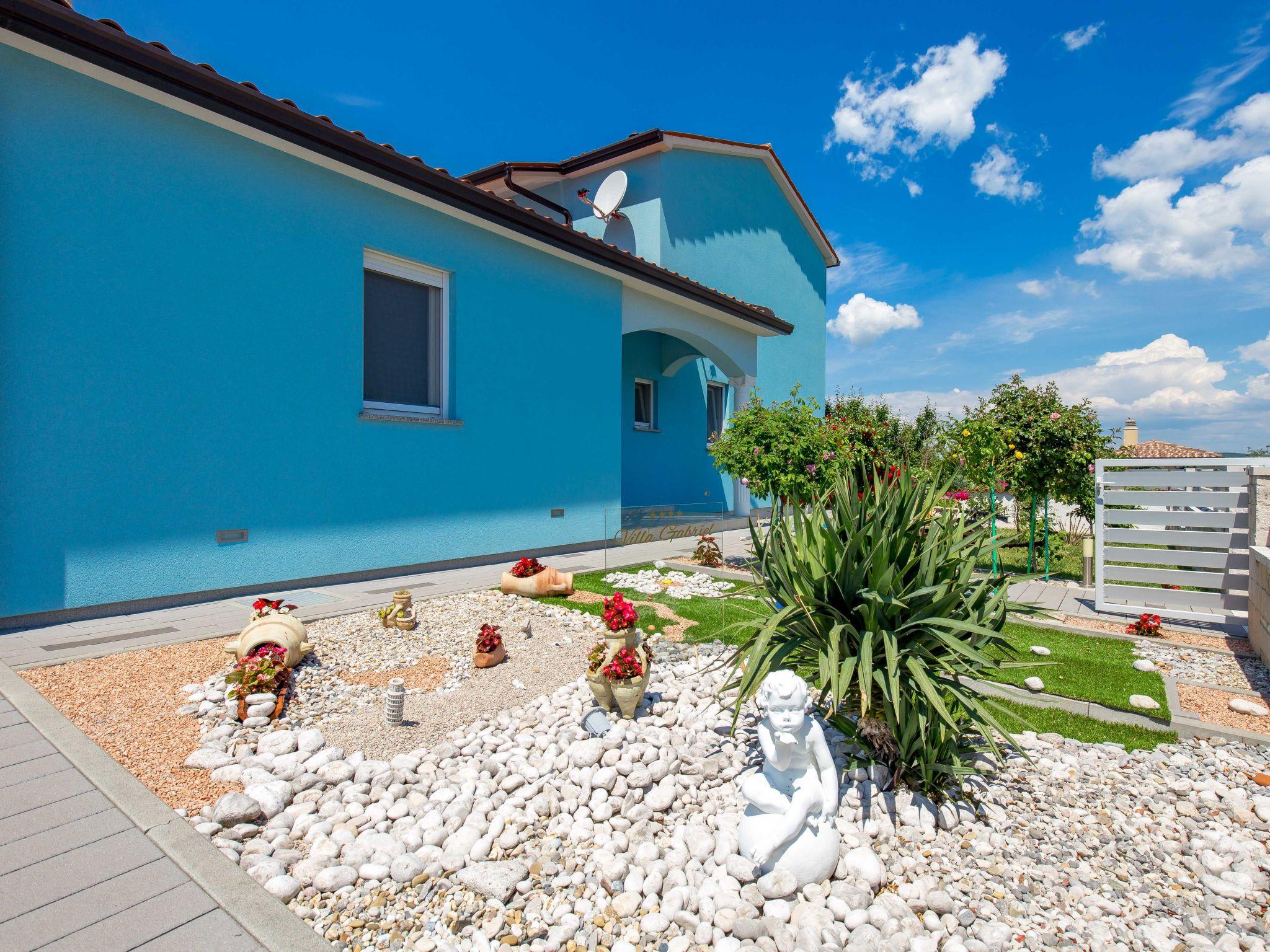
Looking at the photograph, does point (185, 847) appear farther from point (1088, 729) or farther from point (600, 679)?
point (1088, 729)

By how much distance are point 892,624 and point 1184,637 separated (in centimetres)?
547

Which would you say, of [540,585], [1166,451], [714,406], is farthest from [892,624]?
[1166,451]

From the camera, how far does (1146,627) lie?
6.18m

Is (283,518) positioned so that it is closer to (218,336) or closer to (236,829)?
(218,336)

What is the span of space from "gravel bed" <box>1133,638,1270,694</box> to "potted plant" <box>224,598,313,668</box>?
6486 mm

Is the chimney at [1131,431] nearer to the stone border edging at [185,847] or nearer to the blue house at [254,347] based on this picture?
the blue house at [254,347]

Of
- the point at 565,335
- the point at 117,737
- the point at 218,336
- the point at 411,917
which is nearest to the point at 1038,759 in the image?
the point at 411,917

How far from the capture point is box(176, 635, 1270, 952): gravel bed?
2168mm

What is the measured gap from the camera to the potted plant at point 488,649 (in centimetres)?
450

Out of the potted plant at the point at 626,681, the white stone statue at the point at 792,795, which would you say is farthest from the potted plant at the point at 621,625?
the white stone statue at the point at 792,795

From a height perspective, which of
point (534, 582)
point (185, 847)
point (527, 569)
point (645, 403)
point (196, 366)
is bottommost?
point (185, 847)

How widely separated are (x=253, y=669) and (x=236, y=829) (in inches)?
51.7

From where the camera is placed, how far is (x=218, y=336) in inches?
221

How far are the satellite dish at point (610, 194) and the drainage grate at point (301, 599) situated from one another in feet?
30.3
